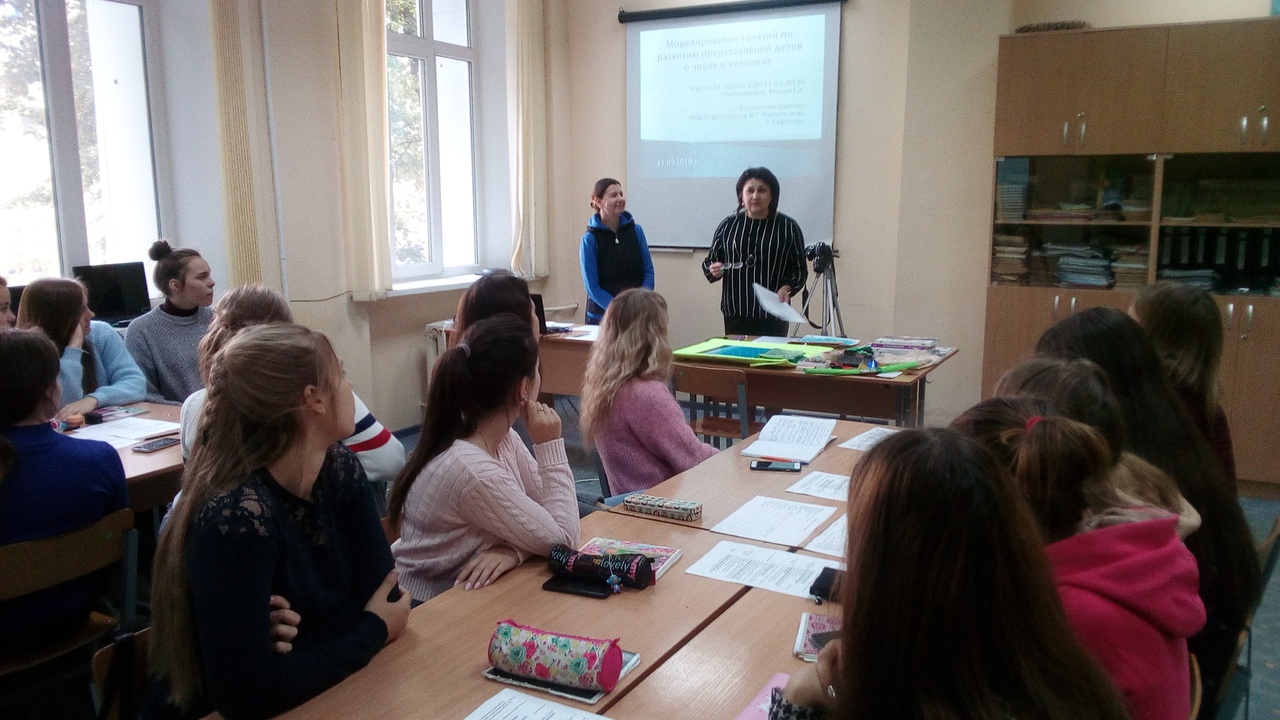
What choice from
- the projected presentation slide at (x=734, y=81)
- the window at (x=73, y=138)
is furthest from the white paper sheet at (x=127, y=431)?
the projected presentation slide at (x=734, y=81)

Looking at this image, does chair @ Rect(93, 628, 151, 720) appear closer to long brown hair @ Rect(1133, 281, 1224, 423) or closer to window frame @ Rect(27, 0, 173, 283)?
long brown hair @ Rect(1133, 281, 1224, 423)

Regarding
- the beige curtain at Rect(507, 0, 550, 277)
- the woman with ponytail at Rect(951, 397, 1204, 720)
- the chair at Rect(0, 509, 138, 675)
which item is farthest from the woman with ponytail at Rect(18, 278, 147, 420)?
→ the beige curtain at Rect(507, 0, 550, 277)

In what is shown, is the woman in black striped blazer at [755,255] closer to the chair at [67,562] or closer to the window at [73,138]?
the window at [73,138]

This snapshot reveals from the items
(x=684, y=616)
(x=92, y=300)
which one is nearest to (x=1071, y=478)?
(x=684, y=616)

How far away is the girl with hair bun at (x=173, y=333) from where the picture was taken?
3.36 metres

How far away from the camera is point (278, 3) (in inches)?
171

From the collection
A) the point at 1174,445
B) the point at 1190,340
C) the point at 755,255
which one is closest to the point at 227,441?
the point at 1174,445

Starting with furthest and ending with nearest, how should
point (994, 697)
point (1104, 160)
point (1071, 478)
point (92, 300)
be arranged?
point (1104, 160) → point (92, 300) → point (1071, 478) → point (994, 697)

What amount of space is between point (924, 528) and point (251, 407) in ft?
3.26

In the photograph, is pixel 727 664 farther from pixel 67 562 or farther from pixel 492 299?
pixel 492 299

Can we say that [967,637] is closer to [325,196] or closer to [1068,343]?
[1068,343]

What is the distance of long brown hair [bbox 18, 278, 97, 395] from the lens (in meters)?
2.96

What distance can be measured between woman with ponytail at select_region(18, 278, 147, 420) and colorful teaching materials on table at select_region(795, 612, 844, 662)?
2.52 metres

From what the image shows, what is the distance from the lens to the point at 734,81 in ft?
18.7
